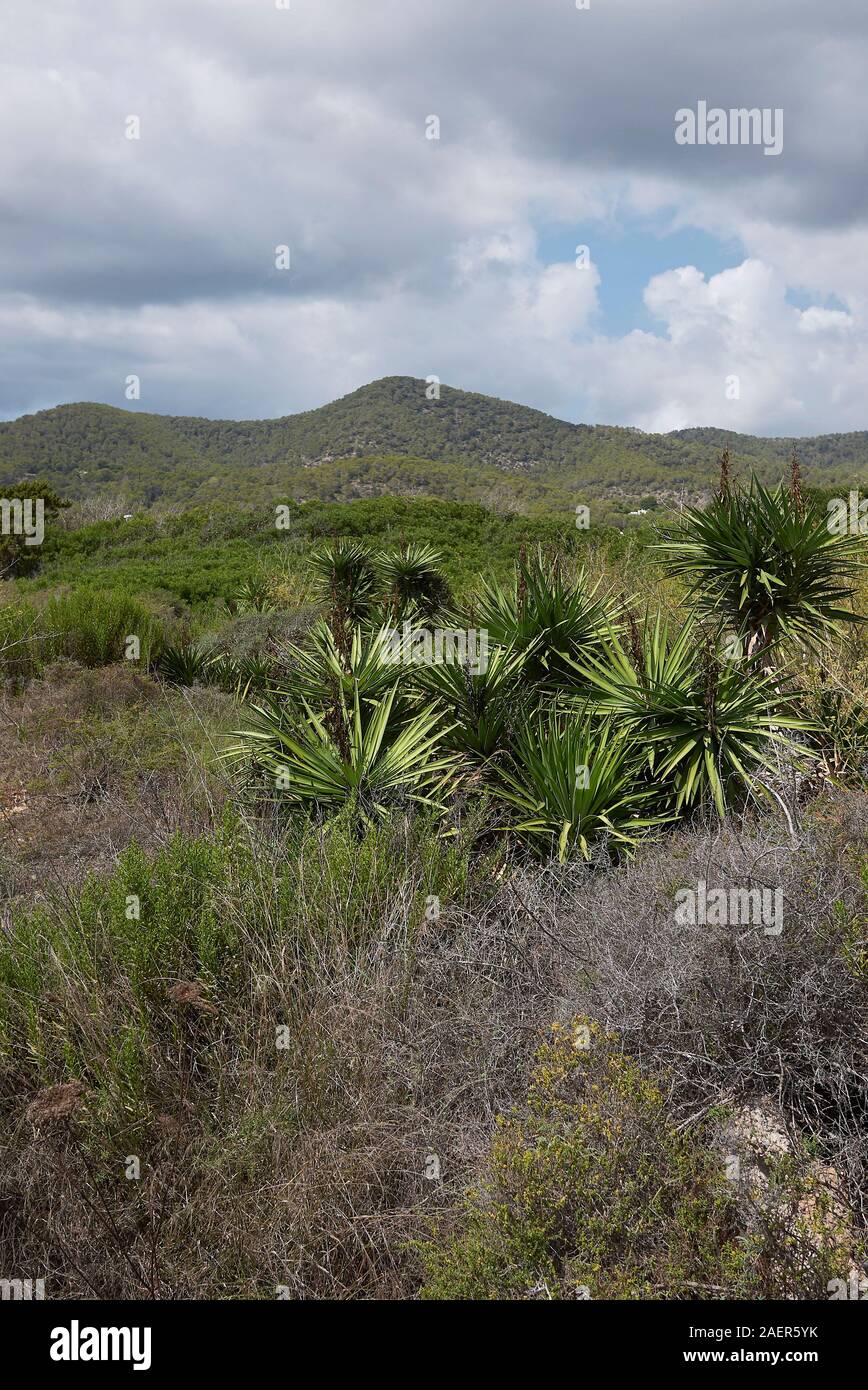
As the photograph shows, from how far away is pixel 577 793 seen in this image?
476cm

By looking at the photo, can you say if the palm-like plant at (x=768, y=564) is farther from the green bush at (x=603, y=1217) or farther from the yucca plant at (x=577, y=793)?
the green bush at (x=603, y=1217)

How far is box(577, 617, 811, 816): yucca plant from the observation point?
5.02 meters

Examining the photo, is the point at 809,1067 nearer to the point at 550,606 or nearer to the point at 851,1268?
the point at 851,1268

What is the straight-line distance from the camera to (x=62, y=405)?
247ft

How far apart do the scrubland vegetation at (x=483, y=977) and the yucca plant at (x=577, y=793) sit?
0.03 m

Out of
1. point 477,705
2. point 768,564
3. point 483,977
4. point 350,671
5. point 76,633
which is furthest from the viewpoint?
point 76,633

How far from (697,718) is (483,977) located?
7.74 feet

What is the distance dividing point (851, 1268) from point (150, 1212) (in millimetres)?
2001

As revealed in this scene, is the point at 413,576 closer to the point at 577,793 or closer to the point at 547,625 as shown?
the point at 547,625

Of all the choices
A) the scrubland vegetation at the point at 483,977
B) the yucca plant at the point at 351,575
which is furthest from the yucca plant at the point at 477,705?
the yucca plant at the point at 351,575

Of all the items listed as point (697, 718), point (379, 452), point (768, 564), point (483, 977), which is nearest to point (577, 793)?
point (697, 718)

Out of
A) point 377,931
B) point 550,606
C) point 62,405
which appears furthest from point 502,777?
point 62,405

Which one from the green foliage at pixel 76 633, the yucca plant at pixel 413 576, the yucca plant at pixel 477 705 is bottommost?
the yucca plant at pixel 477 705

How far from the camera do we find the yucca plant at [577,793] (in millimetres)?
4786
